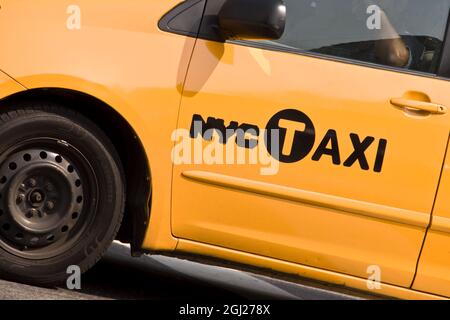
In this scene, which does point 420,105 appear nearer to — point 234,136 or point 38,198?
point 234,136

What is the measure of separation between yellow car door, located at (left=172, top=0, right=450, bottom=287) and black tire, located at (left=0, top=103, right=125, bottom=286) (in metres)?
0.33

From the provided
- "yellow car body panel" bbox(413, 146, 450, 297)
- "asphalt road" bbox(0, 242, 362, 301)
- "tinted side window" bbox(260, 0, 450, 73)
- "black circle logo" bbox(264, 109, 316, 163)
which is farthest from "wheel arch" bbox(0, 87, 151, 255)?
"yellow car body panel" bbox(413, 146, 450, 297)

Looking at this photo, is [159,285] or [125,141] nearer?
[125,141]

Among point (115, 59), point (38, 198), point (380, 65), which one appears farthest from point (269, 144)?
point (38, 198)

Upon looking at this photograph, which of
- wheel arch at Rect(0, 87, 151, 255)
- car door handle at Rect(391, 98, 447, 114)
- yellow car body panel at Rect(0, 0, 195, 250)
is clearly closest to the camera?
yellow car body panel at Rect(0, 0, 195, 250)

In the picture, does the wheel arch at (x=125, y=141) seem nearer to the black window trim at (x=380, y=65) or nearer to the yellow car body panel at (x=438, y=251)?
the black window trim at (x=380, y=65)

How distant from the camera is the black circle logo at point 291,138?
4.21 meters

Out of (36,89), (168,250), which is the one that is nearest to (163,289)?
(168,250)

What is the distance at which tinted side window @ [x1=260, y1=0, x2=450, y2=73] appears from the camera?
433cm

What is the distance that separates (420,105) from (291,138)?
0.61 metres

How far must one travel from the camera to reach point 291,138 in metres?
4.22

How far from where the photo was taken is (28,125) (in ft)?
13.4

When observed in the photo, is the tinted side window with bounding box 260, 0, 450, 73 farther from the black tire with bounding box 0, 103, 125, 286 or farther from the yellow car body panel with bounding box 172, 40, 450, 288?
the black tire with bounding box 0, 103, 125, 286

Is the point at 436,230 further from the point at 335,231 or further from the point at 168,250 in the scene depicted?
the point at 168,250
